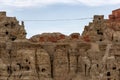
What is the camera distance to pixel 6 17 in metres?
63.0

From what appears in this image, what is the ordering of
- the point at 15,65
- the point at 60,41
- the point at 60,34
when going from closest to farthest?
the point at 15,65 < the point at 60,41 < the point at 60,34

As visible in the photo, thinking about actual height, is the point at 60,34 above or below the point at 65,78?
above

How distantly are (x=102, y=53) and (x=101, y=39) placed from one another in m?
4.80

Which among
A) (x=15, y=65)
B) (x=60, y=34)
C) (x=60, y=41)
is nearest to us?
(x=15, y=65)

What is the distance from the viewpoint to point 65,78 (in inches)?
2303

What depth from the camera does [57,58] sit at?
59.2 meters

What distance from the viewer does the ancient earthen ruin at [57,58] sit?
189 feet

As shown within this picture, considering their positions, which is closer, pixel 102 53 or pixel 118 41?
pixel 102 53

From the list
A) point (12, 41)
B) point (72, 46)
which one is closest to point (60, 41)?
point (72, 46)

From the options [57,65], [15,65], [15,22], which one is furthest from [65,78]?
[15,22]

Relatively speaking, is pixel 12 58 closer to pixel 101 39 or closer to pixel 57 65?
pixel 57 65

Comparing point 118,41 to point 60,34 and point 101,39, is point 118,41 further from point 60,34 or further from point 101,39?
point 60,34

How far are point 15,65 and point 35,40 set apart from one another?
619 cm

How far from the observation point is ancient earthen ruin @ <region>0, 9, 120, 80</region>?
2267 inches
